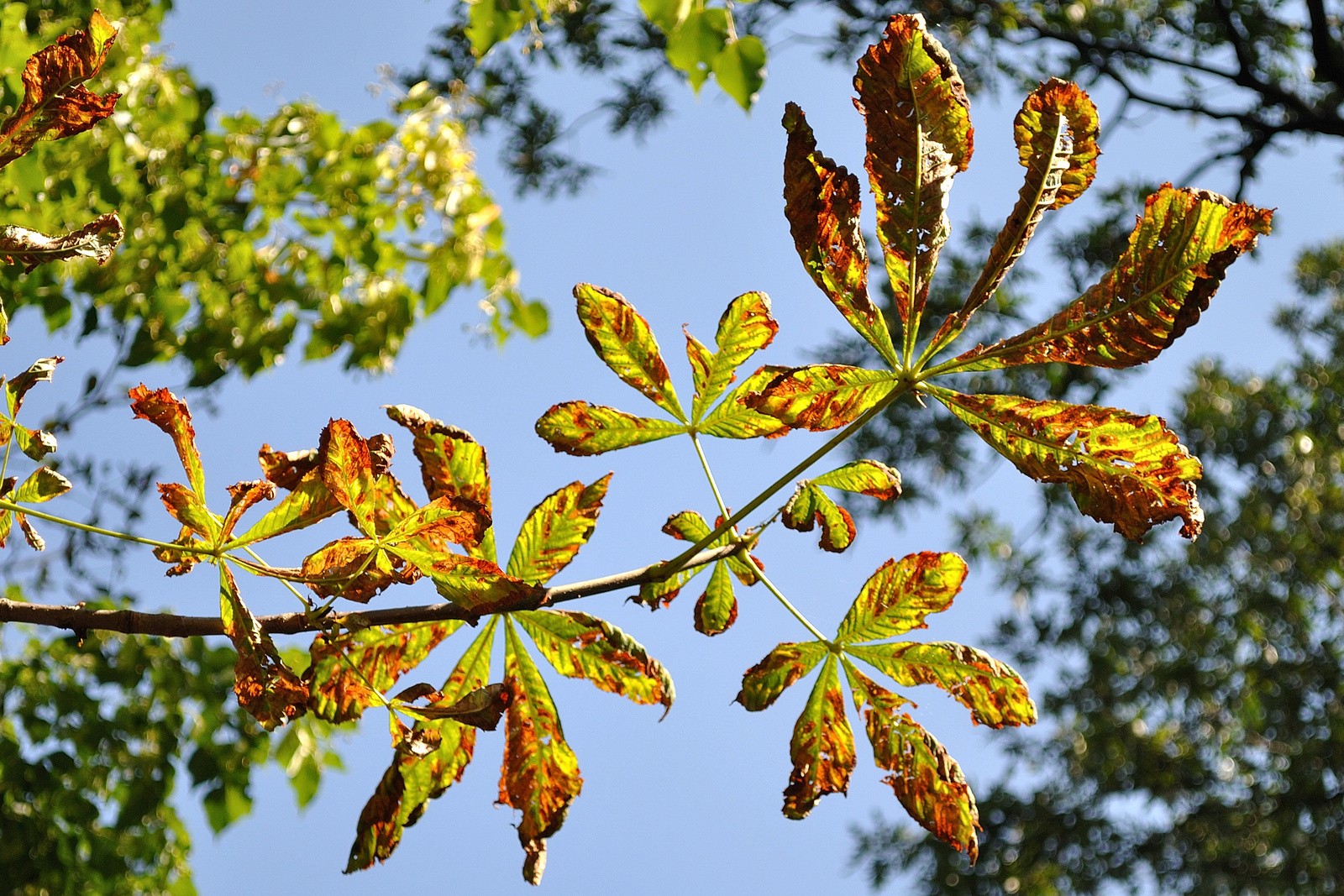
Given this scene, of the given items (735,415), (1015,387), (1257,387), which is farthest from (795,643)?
(1257,387)

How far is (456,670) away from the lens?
3.11ft

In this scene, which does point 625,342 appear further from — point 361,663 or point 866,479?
point 361,663

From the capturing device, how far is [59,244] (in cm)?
74

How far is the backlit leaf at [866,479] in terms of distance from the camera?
88cm

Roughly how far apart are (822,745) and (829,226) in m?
0.49

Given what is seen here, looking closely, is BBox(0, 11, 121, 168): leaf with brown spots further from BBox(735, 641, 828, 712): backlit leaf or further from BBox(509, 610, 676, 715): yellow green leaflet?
BBox(735, 641, 828, 712): backlit leaf

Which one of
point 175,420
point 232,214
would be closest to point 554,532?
point 175,420

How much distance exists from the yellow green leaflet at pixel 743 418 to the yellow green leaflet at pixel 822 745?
0.78 feet

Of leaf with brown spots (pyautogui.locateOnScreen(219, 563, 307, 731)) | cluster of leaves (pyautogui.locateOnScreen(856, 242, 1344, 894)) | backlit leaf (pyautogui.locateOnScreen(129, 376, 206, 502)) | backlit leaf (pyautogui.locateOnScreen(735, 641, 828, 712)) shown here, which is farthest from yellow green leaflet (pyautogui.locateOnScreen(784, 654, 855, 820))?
cluster of leaves (pyautogui.locateOnScreen(856, 242, 1344, 894))

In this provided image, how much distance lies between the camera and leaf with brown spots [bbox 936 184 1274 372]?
0.73 meters

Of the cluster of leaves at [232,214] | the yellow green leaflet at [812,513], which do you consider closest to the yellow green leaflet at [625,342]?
the yellow green leaflet at [812,513]

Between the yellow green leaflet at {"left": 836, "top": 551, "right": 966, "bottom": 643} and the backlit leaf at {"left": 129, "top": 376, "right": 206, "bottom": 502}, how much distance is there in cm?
59

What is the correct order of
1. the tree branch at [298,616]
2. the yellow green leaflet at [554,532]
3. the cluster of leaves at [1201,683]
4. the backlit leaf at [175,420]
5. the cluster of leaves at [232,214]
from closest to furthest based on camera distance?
the tree branch at [298,616], the backlit leaf at [175,420], the yellow green leaflet at [554,532], the cluster of leaves at [232,214], the cluster of leaves at [1201,683]

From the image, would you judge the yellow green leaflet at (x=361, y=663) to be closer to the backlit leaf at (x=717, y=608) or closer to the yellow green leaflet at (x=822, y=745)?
the backlit leaf at (x=717, y=608)
